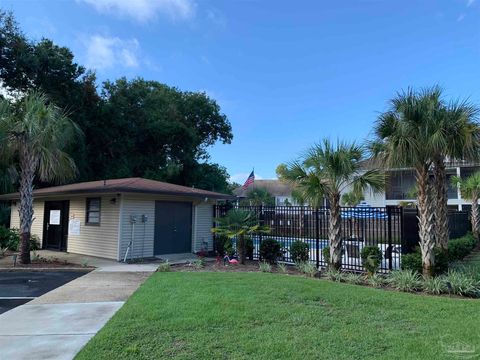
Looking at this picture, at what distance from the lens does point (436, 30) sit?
12.4 meters

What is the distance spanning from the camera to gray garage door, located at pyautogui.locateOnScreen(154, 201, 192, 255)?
1441 cm

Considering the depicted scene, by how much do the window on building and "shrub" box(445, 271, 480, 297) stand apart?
38.9ft

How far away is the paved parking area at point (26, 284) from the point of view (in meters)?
7.34

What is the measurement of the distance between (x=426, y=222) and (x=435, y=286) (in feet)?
5.18

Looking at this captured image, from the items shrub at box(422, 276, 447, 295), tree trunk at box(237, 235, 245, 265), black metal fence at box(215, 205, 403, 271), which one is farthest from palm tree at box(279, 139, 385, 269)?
tree trunk at box(237, 235, 245, 265)

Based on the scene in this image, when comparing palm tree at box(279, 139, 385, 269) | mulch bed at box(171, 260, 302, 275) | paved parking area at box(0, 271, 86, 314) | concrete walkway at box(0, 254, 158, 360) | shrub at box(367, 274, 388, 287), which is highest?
palm tree at box(279, 139, 385, 269)

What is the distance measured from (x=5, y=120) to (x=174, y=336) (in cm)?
1008

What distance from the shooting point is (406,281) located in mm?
7988

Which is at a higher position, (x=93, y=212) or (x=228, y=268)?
(x=93, y=212)

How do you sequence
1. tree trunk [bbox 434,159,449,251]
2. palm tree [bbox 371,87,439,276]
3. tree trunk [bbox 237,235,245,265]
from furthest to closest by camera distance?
tree trunk [bbox 237,235,245,265], tree trunk [bbox 434,159,449,251], palm tree [bbox 371,87,439,276]

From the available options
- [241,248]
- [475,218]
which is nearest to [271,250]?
[241,248]

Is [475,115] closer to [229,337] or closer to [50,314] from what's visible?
[229,337]

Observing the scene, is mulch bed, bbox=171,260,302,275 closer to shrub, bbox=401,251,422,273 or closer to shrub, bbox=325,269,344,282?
shrub, bbox=325,269,344,282

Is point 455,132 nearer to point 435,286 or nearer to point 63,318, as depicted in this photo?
point 435,286
